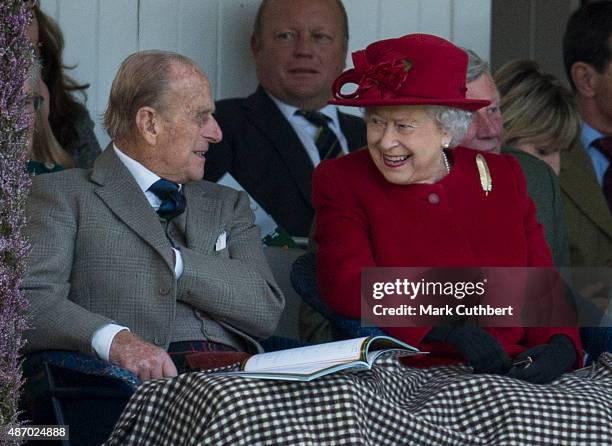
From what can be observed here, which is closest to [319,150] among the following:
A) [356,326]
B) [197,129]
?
[197,129]

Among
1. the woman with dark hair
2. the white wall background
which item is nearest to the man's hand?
the woman with dark hair

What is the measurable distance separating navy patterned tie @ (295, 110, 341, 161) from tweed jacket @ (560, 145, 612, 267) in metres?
0.91

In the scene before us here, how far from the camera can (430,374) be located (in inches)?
143

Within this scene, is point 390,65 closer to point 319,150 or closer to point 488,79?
point 488,79

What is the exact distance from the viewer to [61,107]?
5215mm

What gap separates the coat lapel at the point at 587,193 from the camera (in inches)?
206

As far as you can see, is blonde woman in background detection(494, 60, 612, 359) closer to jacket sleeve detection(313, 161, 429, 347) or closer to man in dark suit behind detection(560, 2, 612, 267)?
man in dark suit behind detection(560, 2, 612, 267)

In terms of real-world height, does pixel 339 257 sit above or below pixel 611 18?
below

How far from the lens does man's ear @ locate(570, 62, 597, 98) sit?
5888 millimetres

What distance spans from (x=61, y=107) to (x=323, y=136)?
3.48 ft

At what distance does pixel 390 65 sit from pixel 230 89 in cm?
193

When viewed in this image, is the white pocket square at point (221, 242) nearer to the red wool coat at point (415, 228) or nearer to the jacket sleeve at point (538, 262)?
the red wool coat at point (415, 228)

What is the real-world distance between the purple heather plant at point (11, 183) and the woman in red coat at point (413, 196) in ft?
3.88

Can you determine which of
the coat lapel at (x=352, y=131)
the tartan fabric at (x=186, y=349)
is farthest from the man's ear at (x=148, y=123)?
the coat lapel at (x=352, y=131)
